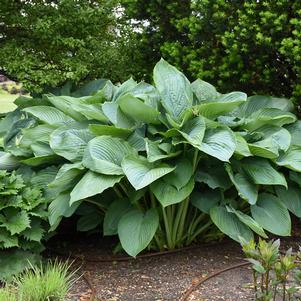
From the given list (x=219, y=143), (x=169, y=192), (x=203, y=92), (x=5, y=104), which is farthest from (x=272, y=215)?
(x=5, y=104)

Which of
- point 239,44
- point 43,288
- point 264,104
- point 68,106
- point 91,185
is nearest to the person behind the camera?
point 43,288

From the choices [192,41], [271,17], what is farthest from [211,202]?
[192,41]

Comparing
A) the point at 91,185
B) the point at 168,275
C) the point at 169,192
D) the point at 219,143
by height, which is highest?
the point at 219,143

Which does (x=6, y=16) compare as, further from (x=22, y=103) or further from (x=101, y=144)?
(x=101, y=144)

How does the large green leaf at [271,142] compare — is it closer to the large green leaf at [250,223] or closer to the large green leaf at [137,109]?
the large green leaf at [250,223]

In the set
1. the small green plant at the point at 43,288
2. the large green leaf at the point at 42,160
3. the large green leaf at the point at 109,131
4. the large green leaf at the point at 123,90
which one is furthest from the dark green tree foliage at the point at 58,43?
the small green plant at the point at 43,288

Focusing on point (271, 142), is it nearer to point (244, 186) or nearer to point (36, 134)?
point (244, 186)

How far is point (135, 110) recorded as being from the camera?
3.32 metres

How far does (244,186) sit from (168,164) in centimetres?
51

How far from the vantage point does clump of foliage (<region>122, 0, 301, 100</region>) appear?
405 cm

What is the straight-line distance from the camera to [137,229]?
3.16 metres

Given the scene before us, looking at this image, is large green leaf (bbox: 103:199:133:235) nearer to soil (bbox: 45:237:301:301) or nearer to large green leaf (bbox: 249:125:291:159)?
soil (bbox: 45:237:301:301)

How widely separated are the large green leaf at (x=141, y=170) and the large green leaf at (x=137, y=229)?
32 cm

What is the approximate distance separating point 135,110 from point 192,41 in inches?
73.2
